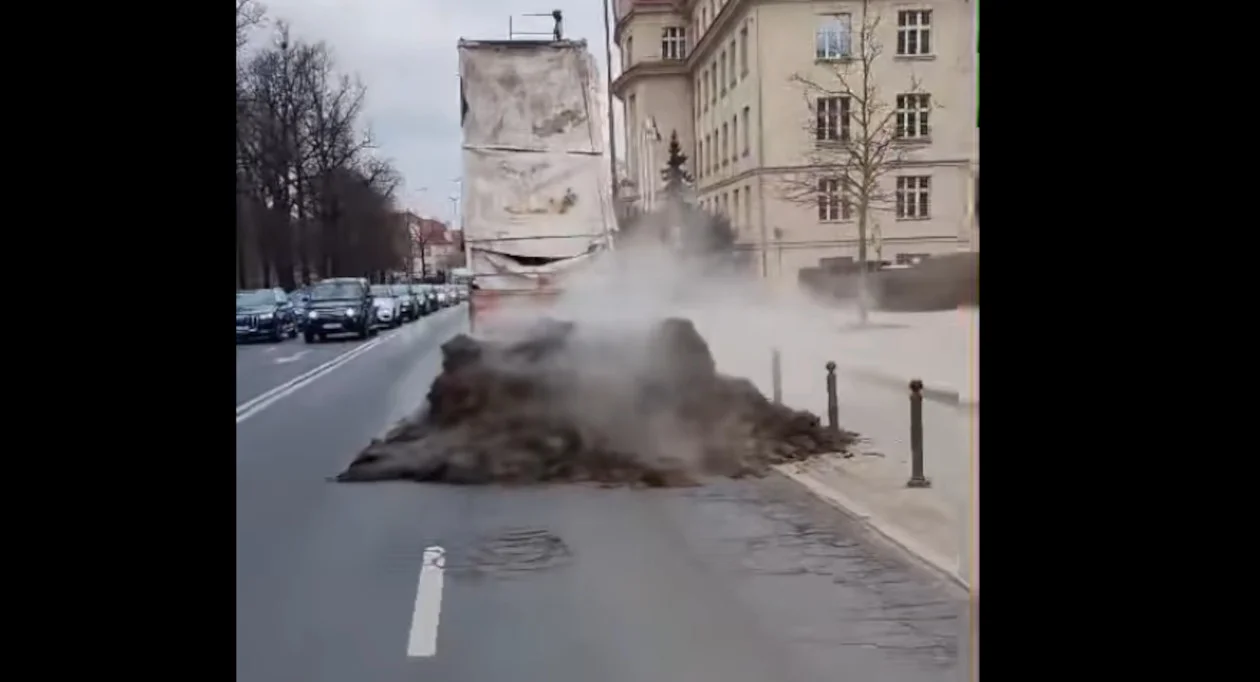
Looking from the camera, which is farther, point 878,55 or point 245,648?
point 878,55

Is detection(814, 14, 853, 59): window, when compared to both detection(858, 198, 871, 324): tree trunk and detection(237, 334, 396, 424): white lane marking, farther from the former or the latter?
detection(237, 334, 396, 424): white lane marking

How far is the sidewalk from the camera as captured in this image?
2990 millimetres

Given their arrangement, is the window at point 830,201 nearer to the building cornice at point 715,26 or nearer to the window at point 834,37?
the window at point 834,37

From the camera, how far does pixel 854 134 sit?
10.3ft

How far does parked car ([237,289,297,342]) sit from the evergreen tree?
0.97 m

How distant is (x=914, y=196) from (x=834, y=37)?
435 mm

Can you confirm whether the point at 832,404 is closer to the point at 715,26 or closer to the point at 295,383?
the point at 715,26

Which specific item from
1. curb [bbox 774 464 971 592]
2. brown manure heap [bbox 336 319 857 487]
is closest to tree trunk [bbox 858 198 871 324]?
brown manure heap [bbox 336 319 857 487]

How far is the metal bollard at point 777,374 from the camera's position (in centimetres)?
352

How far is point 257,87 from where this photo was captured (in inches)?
99.3
